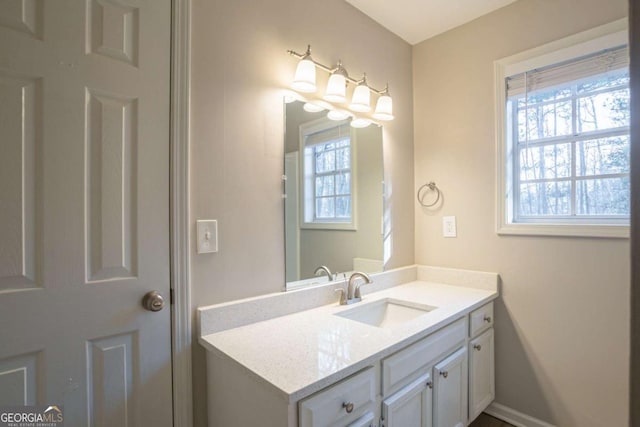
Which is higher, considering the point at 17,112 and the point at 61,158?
the point at 17,112

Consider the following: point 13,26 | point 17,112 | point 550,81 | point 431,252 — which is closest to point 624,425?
point 431,252

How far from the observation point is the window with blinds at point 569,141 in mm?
1679

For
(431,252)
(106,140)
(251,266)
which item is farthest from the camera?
(431,252)

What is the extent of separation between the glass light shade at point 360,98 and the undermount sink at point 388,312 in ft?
3.66

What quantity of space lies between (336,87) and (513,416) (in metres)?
2.18

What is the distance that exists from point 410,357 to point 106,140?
1.38m

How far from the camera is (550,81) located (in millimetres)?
1854

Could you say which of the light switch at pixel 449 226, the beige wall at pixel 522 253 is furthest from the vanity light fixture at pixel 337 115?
the light switch at pixel 449 226

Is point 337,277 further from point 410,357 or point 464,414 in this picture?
point 464,414

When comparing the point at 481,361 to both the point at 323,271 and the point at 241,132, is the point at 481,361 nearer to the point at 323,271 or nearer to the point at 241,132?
the point at 323,271

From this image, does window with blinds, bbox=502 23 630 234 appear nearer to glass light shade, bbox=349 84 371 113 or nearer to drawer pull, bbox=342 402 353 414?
glass light shade, bbox=349 84 371 113

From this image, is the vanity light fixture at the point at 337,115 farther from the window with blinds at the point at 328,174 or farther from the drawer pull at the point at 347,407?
the drawer pull at the point at 347,407

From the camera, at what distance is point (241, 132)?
1.43 meters

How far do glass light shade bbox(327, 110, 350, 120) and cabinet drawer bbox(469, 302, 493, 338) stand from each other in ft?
4.23
